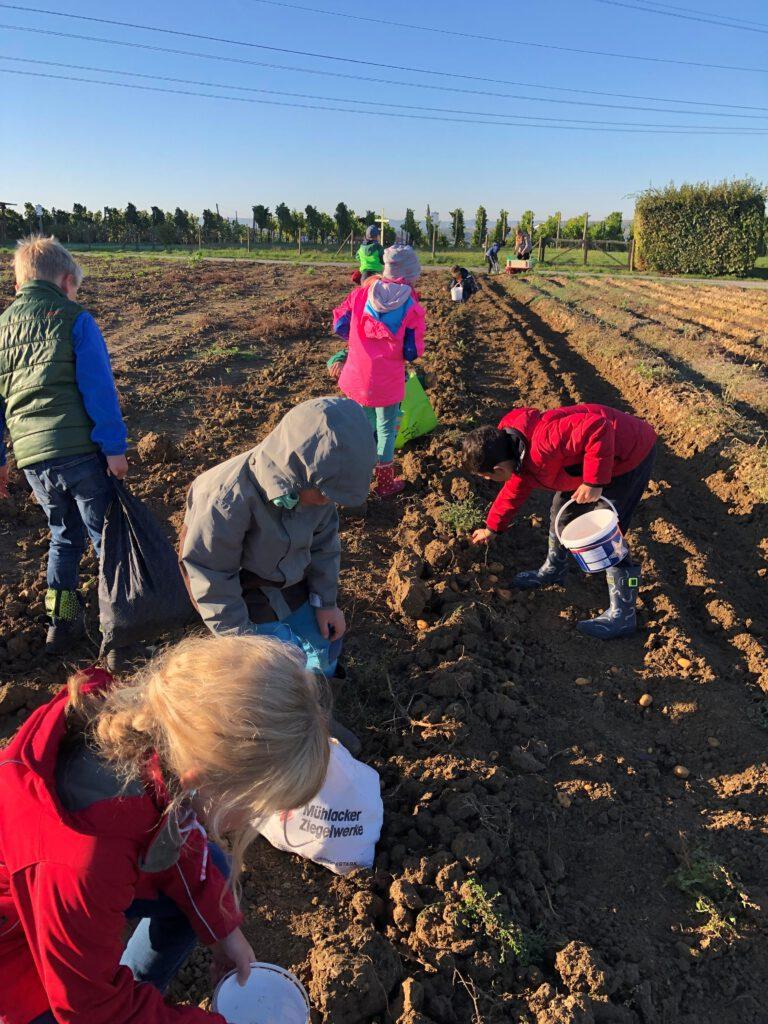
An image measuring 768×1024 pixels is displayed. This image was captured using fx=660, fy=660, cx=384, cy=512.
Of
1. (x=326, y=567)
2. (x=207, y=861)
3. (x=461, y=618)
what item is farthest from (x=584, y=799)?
(x=207, y=861)

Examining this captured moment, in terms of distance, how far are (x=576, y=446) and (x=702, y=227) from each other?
2947cm

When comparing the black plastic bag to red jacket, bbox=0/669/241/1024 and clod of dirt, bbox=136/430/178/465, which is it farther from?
clod of dirt, bbox=136/430/178/465

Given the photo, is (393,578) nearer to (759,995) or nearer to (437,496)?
(437,496)

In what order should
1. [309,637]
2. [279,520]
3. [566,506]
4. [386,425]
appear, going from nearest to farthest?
[279,520]
[309,637]
[566,506]
[386,425]

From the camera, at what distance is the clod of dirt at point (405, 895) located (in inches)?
85.9

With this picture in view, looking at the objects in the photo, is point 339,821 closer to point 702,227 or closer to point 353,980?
point 353,980

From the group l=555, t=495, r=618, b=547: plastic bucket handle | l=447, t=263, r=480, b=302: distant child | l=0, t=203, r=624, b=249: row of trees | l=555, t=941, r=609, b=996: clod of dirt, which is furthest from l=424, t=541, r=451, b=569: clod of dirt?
l=0, t=203, r=624, b=249: row of trees

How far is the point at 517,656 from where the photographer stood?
3479mm

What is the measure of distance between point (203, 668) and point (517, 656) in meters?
2.43

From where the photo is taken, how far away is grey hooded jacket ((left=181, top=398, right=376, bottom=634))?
2.14m

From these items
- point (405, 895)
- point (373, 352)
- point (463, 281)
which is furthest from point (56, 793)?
point (463, 281)

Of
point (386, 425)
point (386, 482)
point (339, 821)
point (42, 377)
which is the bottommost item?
point (339, 821)

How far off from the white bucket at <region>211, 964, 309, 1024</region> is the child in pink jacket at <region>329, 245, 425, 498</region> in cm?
357

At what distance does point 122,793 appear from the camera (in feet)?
4.27
